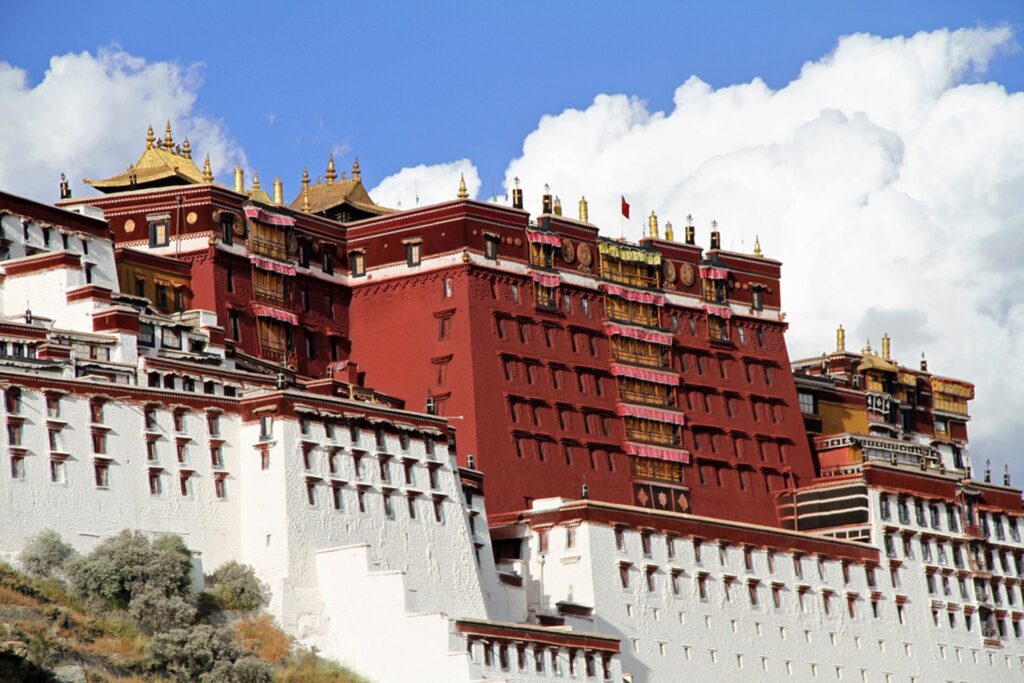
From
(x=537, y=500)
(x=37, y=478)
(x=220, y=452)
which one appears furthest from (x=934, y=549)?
(x=37, y=478)

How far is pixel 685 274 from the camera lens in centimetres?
13400

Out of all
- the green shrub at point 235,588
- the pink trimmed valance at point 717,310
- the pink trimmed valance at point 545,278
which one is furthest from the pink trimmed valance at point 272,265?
the pink trimmed valance at point 717,310

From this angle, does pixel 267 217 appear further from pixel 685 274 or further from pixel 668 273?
pixel 685 274

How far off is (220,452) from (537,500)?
72.8 ft

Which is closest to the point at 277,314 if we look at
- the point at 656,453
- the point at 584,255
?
the point at 584,255

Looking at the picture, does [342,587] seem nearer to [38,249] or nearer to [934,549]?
[38,249]

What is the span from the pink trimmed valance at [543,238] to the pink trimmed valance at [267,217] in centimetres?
1249

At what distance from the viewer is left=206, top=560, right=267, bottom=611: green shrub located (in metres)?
96.4

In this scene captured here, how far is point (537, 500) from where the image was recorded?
11781 cm

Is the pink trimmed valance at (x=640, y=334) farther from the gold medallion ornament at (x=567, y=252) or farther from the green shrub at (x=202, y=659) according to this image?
the green shrub at (x=202, y=659)

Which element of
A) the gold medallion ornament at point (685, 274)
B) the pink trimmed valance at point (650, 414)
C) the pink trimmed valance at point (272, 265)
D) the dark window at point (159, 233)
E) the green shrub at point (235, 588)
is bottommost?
the green shrub at point (235, 588)

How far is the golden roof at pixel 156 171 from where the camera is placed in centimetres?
12219

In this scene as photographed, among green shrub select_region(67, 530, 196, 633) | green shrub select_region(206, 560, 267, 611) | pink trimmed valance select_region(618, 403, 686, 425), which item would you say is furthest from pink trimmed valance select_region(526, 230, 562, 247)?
green shrub select_region(67, 530, 196, 633)

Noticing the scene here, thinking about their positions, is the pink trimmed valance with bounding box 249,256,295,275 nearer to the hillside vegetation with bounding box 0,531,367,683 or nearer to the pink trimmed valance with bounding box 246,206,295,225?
the pink trimmed valance with bounding box 246,206,295,225
